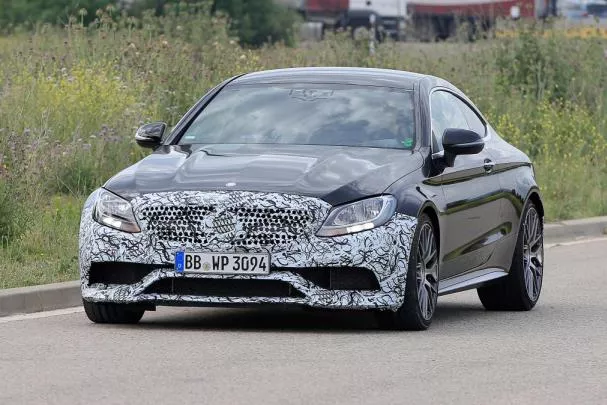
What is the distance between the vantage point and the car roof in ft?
38.7

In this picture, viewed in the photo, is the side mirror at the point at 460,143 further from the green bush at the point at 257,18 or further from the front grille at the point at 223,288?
the green bush at the point at 257,18

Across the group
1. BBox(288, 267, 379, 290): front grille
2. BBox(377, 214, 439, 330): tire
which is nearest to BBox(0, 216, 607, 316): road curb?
BBox(288, 267, 379, 290): front grille

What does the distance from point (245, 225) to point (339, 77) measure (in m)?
2.00

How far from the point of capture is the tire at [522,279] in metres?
12.5

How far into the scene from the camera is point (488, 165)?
1209 cm

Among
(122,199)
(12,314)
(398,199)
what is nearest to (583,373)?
(398,199)

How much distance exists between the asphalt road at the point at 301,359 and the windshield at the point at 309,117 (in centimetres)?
109

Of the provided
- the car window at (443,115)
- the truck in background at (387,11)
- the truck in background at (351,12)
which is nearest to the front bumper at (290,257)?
the car window at (443,115)

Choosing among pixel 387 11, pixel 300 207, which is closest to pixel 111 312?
pixel 300 207

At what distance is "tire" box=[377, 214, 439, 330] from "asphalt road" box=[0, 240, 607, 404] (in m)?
0.09

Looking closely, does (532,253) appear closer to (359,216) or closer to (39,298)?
(359,216)

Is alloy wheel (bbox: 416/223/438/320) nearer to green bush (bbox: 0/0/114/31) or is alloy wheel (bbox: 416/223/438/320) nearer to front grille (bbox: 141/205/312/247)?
front grille (bbox: 141/205/312/247)

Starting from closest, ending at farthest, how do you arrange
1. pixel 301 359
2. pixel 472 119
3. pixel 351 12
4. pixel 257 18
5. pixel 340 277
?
1. pixel 301 359
2. pixel 340 277
3. pixel 472 119
4. pixel 257 18
5. pixel 351 12

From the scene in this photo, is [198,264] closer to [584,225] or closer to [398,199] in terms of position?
[398,199]
